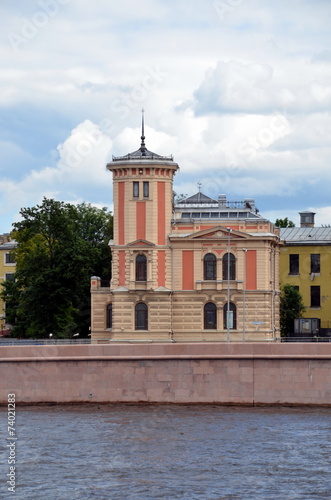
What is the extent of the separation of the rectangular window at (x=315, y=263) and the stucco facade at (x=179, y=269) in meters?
13.5

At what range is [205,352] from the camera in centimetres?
4709

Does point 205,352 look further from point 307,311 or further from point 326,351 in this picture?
point 307,311

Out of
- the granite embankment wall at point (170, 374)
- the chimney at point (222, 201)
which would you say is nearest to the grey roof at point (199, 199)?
the chimney at point (222, 201)

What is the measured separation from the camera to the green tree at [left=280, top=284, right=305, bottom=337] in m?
76.5

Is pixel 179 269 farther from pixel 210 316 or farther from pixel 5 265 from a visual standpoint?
pixel 5 265

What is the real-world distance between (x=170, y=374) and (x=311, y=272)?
3386cm

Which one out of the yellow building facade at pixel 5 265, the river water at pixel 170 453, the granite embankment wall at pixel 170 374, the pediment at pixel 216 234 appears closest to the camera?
the river water at pixel 170 453

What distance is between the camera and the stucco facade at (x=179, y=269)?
2571 inches

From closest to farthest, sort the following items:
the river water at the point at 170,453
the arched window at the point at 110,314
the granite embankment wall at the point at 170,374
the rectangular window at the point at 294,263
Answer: the river water at the point at 170,453, the granite embankment wall at the point at 170,374, the arched window at the point at 110,314, the rectangular window at the point at 294,263

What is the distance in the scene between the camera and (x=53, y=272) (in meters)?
71.1

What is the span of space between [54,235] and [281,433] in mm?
36280

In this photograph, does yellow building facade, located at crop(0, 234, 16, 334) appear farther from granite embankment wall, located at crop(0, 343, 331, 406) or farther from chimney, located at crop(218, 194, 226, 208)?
granite embankment wall, located at crop(0, 343, 331, 406)

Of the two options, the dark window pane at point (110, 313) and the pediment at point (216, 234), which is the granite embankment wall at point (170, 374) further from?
the dark window pane at point (110, 313)

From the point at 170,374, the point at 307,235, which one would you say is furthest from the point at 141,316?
the point at 307,235
